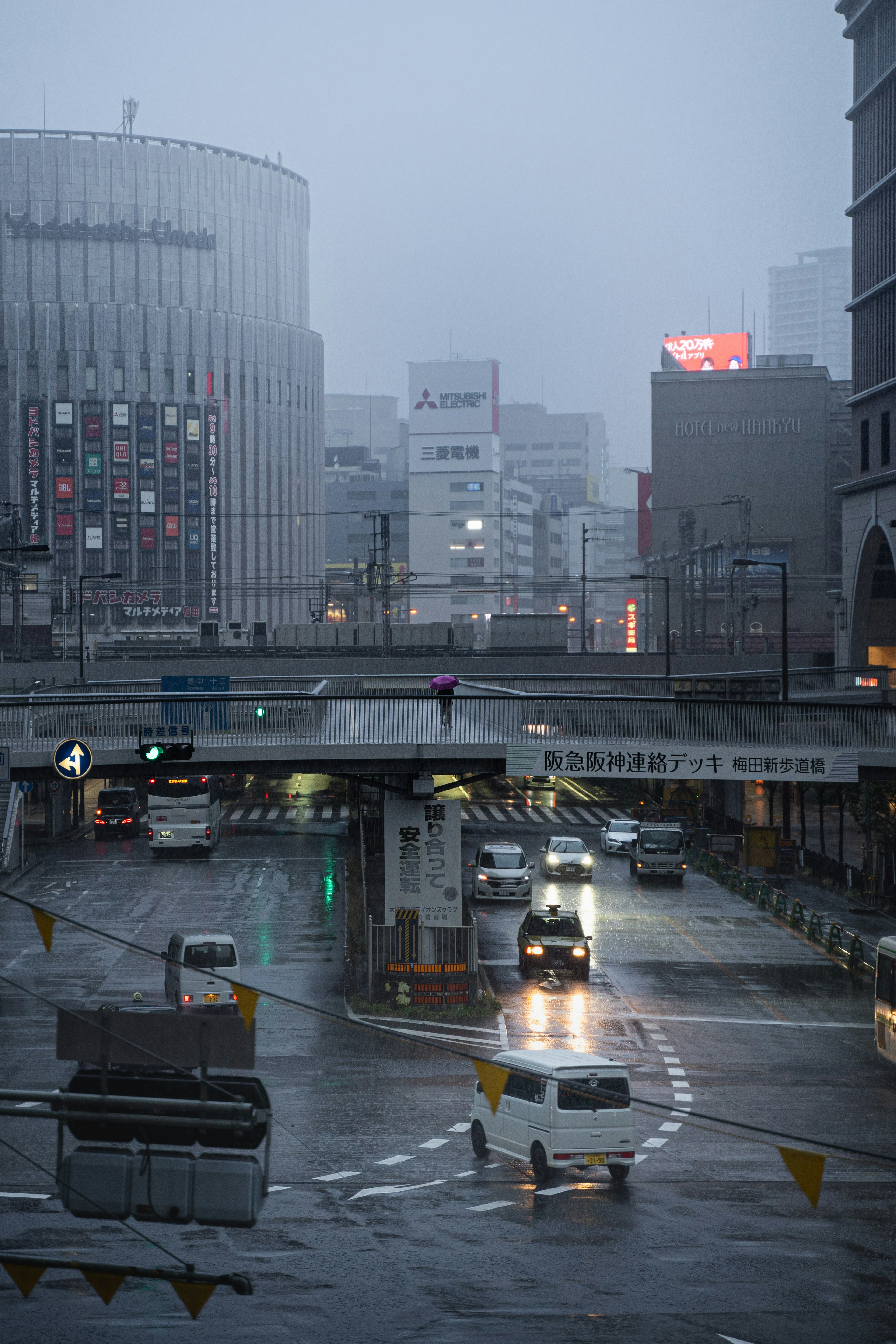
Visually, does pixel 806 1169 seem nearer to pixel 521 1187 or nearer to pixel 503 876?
pixel 521 1187

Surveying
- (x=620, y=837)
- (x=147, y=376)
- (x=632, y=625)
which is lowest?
(x=620, y=837)

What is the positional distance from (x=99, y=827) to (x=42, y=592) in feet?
119

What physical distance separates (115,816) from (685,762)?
36.7 m

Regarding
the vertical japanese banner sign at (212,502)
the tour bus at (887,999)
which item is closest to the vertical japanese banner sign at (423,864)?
the tour bus at (887,999)

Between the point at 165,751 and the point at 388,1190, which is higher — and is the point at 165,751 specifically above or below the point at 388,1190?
above

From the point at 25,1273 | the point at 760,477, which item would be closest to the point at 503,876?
the point at 25,1273

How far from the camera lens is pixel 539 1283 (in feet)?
48.1

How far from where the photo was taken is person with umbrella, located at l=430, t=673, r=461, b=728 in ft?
99.2

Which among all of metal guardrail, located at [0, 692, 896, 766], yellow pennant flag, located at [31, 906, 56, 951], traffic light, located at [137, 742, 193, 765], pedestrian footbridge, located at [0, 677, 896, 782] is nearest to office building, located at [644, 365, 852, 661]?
metal guardrail, located at [0, 692, 896, 766]

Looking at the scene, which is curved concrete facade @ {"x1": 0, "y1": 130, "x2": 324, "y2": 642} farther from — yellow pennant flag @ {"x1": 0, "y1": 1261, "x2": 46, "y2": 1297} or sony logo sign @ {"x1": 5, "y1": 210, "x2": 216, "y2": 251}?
yellow pennant flag @ {"x1": 0, "y1": 1261, "x2": 46, "y2": 1297}

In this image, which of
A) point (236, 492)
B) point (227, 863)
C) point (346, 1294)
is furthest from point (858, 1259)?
point (236, 492)

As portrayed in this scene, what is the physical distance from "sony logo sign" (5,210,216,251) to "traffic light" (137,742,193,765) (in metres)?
129

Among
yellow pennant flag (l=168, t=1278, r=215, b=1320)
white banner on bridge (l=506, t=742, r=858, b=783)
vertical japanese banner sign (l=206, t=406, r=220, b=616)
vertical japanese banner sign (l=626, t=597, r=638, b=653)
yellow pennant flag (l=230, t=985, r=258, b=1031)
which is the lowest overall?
yellow pennant flag (l=168, t=1278, r=215, b=1320)

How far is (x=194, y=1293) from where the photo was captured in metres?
10.4
